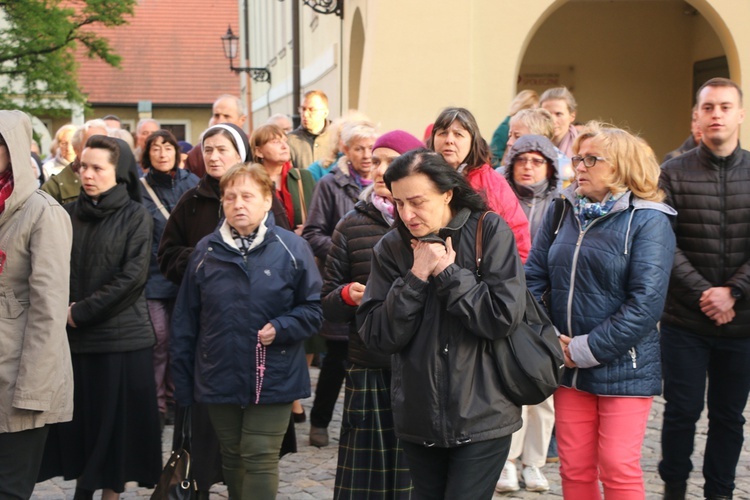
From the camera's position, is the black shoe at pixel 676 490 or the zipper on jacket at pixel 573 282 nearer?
the zipper on jacket at pixel 573 282

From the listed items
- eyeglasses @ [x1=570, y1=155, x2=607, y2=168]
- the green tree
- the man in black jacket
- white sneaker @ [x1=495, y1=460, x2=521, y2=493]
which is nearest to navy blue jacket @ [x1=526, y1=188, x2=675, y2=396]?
eyeglasses @ [x1=570, y1=155, x2=607, y2=168]

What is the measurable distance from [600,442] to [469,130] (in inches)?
67.2

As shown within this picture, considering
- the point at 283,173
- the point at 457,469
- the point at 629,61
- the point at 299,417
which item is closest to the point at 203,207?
the point at 283,173

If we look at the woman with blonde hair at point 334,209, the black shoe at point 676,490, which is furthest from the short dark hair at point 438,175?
the woman with blonde hair at point 334,209

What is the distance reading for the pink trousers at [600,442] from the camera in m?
4.57

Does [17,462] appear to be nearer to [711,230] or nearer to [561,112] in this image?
[711,230]

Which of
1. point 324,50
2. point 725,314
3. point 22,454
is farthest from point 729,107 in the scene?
point 324,50

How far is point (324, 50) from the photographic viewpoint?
18.4 m

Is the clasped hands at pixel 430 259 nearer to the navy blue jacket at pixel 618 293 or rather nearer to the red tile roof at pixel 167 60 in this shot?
the navy blue jacket at pixel 618 293

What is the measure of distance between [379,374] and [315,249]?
1877 millimetres

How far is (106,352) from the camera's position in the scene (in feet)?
18.3

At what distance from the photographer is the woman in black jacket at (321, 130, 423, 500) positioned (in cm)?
504

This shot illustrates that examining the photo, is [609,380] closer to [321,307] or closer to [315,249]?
[321,307]

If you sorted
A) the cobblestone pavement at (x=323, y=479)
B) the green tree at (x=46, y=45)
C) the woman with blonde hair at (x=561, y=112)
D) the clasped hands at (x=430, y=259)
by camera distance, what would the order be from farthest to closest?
the green tree at (x=46, y=45) → the woman with blonde hair at (x=561, y=112) → the cobblestone pavement at (x=323, y=479) → the clasped hands at (x=430, y=259)
